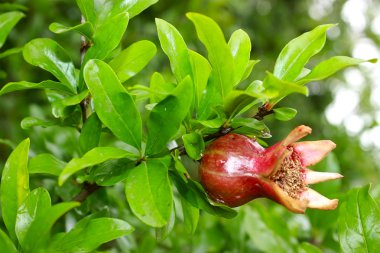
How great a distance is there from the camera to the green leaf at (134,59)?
716 mm

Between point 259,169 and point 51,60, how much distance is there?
0.34 metres

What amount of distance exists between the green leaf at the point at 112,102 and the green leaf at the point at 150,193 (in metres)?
0.05

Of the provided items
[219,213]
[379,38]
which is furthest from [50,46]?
[379,38]

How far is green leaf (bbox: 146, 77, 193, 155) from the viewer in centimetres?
60

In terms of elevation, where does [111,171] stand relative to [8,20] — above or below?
below

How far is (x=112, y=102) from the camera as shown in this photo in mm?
622

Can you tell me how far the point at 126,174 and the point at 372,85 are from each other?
10.6ft

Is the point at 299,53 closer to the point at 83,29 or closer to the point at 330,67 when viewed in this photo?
the point at 330,67

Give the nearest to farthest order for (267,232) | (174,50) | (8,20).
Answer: (174,50) < (8,20) < (267,232)

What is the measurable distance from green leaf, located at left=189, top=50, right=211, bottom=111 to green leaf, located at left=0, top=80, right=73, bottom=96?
179 mm

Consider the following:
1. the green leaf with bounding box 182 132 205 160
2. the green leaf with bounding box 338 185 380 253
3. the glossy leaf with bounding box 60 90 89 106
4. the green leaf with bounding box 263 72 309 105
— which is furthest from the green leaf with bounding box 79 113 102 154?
the green leaf with bounding box 338 185 380 253

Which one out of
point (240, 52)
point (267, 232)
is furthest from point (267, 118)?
Result: point (240, 52)

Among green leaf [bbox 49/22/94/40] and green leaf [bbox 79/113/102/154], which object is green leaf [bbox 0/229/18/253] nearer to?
green leaf [bbox 79/113/102/154]

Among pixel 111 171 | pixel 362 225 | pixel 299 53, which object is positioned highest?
pixel 299 53
